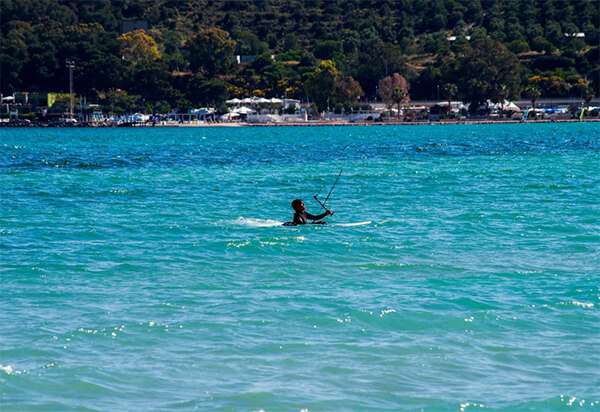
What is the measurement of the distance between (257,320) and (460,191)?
74.2 feet

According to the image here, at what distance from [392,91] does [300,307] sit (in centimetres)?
18544

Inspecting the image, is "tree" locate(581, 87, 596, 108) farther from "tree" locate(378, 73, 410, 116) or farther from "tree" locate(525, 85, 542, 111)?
"tree" locate(378, 73, 410, 116)

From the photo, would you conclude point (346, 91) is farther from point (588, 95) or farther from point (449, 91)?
point (588, 95)

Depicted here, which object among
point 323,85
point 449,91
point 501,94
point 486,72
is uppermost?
point 486,72

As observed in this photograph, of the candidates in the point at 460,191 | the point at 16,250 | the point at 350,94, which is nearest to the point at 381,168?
the point at 460,191

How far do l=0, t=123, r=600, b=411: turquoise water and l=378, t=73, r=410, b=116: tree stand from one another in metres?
164

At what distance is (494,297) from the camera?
1338cm

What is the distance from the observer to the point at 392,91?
19475 centimetres

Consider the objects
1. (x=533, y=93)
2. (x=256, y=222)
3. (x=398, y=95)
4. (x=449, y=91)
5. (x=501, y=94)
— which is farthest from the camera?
(x=449, y=91)

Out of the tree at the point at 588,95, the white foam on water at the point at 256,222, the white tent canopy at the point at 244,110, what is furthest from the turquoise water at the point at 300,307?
the tree at the point at 588,95

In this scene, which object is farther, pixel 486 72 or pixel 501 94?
pixel 486 72

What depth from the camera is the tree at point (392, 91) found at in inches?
7495

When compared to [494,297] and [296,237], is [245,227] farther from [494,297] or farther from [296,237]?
[494,297]

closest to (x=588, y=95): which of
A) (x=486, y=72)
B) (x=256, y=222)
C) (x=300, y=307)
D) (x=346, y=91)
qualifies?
(x=486, y=72)
